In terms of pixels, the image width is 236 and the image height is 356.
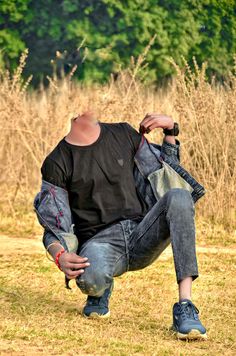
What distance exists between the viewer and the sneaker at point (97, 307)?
20.7 feet

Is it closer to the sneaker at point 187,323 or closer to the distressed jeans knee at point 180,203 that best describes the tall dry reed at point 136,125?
the distressed jeans knee at point 180,203

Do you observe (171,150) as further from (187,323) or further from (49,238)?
(187,323)

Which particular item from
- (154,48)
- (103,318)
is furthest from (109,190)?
(154,48)

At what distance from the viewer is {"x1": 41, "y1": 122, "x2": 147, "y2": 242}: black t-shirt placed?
6.04 meters

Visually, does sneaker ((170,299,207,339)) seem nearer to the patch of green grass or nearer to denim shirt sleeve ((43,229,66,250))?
the patch of green grass

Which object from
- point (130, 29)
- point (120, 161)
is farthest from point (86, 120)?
point (130, 29)

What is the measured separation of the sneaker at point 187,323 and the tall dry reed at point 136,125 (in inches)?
178

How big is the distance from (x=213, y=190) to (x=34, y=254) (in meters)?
2.32

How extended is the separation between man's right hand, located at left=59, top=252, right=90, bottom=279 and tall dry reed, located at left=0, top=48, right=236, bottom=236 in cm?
440

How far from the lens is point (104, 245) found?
606 centimetres

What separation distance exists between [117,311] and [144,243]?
80 centimetres

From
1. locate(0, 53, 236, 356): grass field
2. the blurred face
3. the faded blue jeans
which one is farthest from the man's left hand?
locate(0, 53, 236, 356): grass field

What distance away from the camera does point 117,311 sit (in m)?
6.65

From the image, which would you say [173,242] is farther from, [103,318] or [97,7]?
[97,7]
